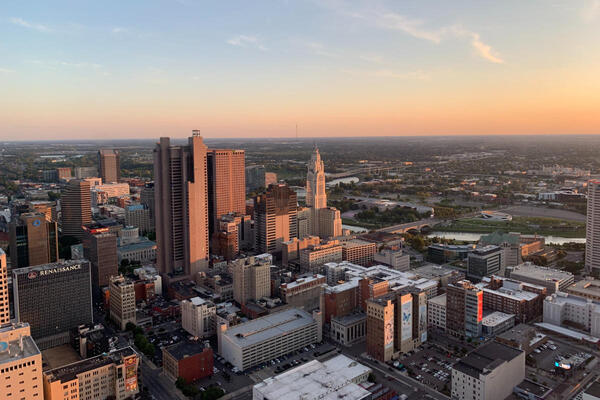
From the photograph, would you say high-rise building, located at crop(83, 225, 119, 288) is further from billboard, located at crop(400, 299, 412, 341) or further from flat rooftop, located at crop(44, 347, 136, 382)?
billboard, located at crop(400, 299, 412, 341)

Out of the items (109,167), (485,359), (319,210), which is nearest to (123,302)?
(485,359)

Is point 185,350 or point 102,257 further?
point 102,257

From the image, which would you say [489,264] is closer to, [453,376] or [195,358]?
[453,376]

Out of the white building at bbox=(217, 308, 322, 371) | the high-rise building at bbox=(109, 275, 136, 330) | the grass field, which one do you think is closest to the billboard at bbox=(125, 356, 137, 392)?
the white building at bbox=(217, 308, 322, 371)

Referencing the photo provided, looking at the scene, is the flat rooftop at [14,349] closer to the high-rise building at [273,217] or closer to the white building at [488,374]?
the white building at [488,374]

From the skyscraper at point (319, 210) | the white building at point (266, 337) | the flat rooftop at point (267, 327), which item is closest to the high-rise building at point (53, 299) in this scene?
the white building at point (266, 337)

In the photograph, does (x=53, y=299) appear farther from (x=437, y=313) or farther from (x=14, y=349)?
(x=437, y=313)
